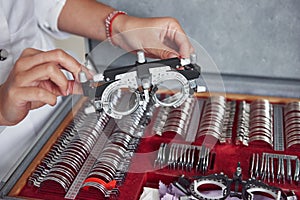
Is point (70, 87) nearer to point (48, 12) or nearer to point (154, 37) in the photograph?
point (154, 37)

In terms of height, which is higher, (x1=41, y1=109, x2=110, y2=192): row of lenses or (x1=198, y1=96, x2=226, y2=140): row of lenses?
(x1=198, y1=96, x2=226, y2=140): row of lenses

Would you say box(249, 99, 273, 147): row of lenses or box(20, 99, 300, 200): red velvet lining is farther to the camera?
box(249, 99, 273, 147): row of lenses

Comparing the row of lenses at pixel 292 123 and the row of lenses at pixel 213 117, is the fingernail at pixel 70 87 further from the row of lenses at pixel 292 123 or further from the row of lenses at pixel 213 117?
the row of lenses at pixel 292 123

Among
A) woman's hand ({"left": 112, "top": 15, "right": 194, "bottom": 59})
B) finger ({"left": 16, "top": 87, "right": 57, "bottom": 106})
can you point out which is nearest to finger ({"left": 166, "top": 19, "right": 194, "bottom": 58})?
woman's hand ({"left": 112, "top": 15, "right": 194, "bottom": 59})

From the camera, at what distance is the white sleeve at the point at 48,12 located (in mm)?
969

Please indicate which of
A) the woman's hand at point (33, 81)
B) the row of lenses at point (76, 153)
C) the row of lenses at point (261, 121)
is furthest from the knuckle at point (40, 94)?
the row of lenses at point (261, 121)

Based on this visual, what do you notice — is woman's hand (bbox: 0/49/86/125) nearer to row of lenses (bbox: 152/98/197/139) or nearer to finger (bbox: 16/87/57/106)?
finger (bbox: 16/87/57/106)

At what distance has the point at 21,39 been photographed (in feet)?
3.05

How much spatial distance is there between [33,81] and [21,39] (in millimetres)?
267

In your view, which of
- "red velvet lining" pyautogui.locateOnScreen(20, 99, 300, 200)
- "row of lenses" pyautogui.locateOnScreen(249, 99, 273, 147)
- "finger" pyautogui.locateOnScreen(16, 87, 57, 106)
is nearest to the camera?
"finger" pyautogui.locateOnScreen(16, 87, 57, 106)

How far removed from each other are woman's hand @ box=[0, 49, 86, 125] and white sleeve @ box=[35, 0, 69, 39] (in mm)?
249

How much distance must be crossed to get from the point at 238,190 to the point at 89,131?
325 millimetres

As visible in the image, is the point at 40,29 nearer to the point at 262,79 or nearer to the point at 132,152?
the point at 132,152

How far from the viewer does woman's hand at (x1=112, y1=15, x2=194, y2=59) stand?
796mm
